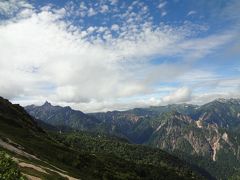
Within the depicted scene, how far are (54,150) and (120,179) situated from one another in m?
50.4

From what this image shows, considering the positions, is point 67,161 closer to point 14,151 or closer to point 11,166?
point 14,151

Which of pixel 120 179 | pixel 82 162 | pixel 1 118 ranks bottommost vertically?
pixel 120 179

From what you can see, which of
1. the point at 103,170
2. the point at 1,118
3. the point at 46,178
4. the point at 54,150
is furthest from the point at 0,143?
the point at 103,170

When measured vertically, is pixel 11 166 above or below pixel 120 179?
above

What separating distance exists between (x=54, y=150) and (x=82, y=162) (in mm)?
28397

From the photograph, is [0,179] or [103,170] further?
[103,170]

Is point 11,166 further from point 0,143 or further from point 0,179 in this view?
point 0,143

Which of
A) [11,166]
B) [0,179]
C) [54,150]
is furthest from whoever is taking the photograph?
[54,150]

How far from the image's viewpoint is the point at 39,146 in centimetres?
14312

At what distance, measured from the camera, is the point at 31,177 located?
6297 cm

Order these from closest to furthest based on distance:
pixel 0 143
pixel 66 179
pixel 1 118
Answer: pixel 66 179
pixel 0 143
pixel 1 118

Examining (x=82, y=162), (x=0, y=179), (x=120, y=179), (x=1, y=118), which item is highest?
(x=1, y=118)

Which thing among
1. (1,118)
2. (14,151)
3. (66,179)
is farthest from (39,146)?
(66,179)

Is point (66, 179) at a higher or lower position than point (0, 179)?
lower
